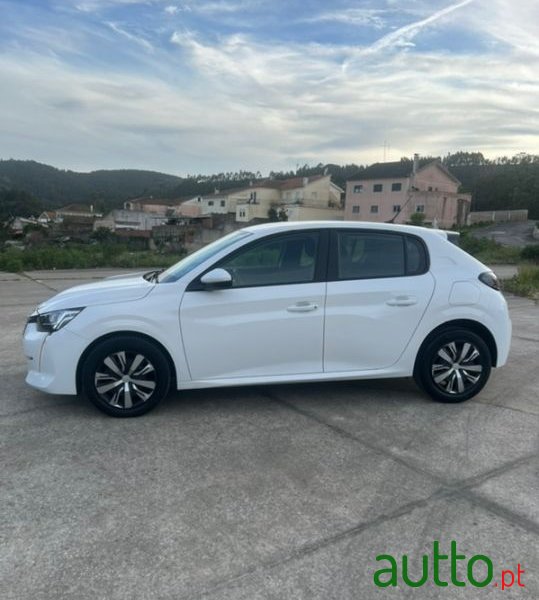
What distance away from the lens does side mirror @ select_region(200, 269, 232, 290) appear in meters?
4.21

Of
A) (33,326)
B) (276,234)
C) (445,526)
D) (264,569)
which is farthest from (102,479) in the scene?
(276,234)

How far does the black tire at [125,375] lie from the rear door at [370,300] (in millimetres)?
1479

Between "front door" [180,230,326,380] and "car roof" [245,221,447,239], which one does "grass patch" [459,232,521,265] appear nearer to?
"car roof" [245,221,447,239]

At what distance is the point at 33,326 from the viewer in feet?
14.6

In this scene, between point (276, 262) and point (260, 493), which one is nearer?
point (260, 493)

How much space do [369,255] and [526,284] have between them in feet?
34.9

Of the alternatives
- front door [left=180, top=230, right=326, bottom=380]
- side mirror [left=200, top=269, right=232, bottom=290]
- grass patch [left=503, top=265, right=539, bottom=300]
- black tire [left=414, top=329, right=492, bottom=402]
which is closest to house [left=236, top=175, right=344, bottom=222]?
grass patch [left=503, top=265, right=539, bottom=300]

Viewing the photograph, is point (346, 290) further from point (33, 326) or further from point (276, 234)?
point (33, 326)

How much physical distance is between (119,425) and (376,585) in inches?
97.9

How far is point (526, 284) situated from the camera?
13.5 m

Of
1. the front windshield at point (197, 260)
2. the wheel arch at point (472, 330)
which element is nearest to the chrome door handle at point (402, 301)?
the wheel arch at point (472, 330)

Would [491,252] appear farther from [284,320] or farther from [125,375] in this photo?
[125,375]

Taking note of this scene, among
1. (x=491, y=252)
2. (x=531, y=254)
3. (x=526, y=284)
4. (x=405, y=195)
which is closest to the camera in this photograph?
(x=526, y=284)

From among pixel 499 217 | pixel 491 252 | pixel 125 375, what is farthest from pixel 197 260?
pixel 499 217
